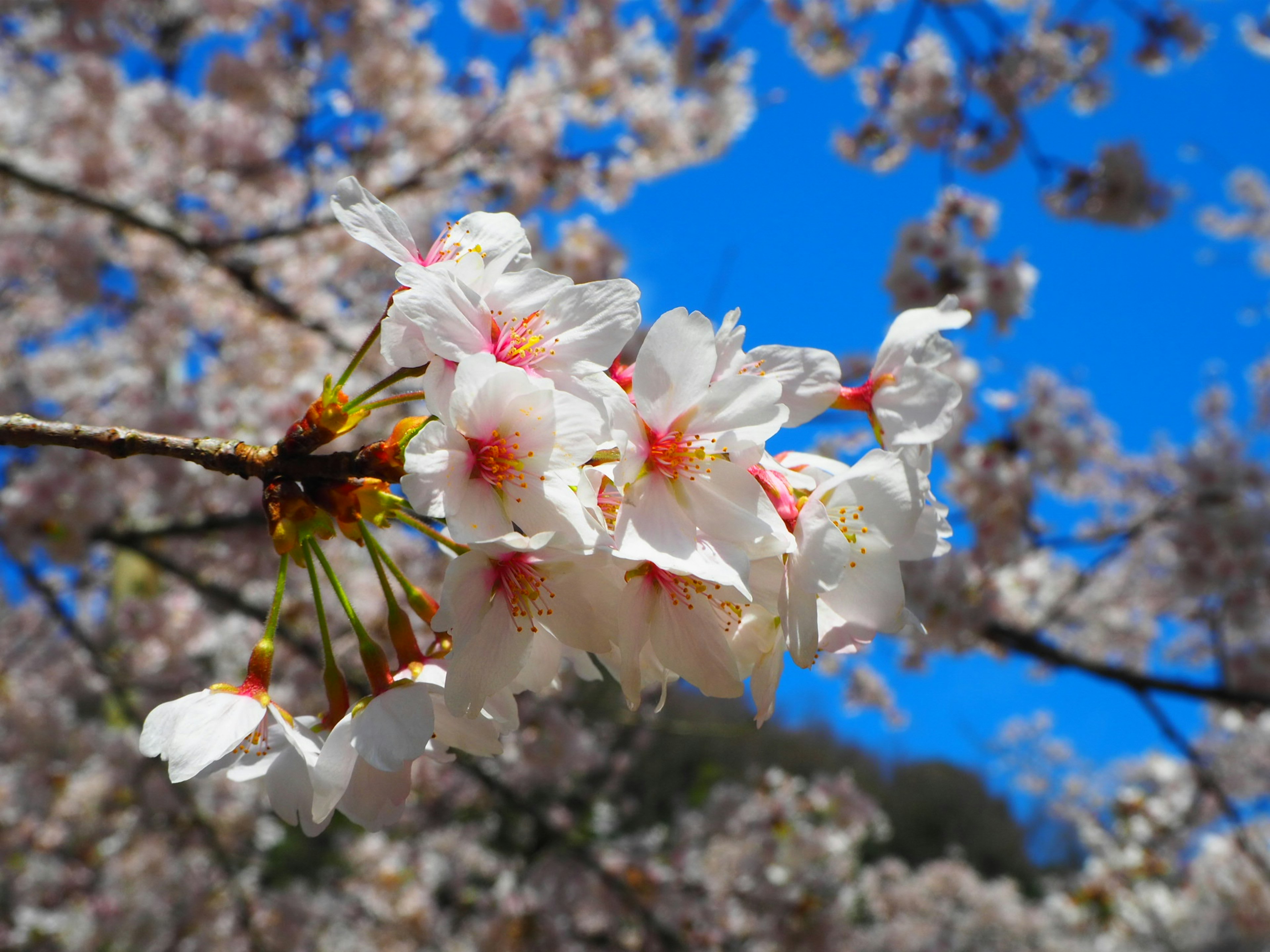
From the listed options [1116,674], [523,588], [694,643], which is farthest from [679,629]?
[1116,674]

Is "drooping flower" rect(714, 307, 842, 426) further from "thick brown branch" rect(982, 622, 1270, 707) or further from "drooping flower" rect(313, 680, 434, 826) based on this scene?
"thick brown branch" rect(982, 622, 1270, 707)

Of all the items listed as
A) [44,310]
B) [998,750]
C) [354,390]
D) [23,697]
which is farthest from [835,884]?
[998,750]

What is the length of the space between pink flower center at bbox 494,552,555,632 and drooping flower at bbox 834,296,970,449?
0.39m

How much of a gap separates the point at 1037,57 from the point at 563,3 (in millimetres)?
3600

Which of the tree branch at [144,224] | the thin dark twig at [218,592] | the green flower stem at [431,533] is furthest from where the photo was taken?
the tree branch at [144,224]

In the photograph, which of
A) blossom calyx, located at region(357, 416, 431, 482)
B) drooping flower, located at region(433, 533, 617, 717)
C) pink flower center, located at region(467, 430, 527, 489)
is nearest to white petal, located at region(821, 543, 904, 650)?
drooping flower, located at region(433, 533, 617, 717)

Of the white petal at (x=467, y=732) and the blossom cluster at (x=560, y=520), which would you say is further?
the white petal at (x=467, y=732)

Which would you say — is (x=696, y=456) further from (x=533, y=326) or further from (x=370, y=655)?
(x=370, y=655)

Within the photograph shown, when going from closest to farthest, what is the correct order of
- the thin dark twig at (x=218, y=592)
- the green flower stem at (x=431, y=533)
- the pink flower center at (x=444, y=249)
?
1. the green flower stem at (x=431, y=533)
2. the pink flower center at (x=444, y=249)
3. the thin dark twig at (x=218, y=592)

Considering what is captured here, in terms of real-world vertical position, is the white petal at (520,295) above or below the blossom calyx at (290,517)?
above

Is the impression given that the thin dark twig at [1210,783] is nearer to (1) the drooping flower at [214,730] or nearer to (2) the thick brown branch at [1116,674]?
(2) the thick brown branch at [1116,674]

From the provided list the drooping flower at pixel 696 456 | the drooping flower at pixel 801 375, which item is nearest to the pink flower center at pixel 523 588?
the drooping flower at pixel 696 456

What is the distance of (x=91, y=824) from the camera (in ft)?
19.8

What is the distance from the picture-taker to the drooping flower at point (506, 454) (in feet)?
2.47
